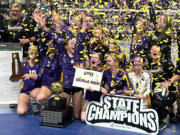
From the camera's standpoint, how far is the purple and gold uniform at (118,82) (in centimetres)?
366

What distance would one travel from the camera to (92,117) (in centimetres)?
359

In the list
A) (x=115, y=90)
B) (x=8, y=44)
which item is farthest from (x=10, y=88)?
(x=115, y=90)

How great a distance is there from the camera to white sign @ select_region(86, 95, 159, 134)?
3.29m

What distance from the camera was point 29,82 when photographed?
13.8 ft

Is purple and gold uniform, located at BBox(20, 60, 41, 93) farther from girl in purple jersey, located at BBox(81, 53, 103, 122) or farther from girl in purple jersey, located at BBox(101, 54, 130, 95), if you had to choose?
girl in purple jersey, located at BBox(101, 54, 130, 95)

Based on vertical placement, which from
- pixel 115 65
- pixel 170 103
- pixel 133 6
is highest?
pixel 133 6

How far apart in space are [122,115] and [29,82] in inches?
70.2

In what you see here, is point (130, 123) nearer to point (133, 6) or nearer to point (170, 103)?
point (170, 103)

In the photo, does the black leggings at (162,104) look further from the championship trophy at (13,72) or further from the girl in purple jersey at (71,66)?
the championship trophy at (13,72)

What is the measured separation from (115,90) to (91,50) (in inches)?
32.3

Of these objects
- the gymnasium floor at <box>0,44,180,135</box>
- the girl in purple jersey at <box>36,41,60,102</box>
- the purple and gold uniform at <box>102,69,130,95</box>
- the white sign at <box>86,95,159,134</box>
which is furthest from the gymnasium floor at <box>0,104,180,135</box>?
the purple and gold uniform at <box>102,69,130,95</box>

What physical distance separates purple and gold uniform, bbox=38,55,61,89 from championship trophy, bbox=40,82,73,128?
0.49m

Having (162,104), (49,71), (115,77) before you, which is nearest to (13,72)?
(49,71)

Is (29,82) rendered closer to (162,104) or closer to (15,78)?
(15,78)
